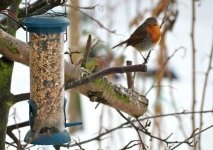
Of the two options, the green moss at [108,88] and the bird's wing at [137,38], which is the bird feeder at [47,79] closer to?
the green moss at [108,88]

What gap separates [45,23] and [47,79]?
0.30 meters

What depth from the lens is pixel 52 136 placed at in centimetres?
219

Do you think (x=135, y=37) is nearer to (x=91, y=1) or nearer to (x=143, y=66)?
(x=91, y=1)

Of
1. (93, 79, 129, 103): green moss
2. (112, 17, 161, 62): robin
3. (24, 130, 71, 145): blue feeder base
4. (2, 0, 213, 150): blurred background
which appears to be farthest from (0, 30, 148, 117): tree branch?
(112, 17, 161, 62): robin

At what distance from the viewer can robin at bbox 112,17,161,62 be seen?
3.38m

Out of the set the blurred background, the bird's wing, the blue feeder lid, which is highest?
the blue feeder lid

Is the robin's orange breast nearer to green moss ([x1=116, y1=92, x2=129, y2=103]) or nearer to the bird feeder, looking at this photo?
green moss ([x1=116, y1=92, x2=129, y2=103])

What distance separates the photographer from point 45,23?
2121 millimetres

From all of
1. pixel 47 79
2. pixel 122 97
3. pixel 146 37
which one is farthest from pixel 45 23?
pixel 146 37

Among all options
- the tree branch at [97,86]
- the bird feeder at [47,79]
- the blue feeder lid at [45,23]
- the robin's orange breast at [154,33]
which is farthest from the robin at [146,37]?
the blue feeder lid at [45,23]

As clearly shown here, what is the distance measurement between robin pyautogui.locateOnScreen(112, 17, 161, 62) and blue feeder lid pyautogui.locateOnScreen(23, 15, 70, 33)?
3.89ft

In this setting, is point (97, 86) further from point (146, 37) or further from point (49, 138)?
point (146, 37)

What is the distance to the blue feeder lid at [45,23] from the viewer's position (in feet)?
6.94

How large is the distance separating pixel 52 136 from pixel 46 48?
1.17 feet
